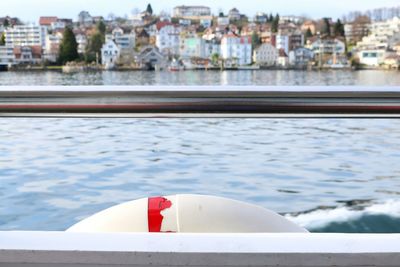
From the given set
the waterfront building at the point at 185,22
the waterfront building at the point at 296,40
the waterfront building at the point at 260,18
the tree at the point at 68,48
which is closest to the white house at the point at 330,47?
the waterfront building at the point at 296,40

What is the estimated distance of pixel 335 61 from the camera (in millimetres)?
48812

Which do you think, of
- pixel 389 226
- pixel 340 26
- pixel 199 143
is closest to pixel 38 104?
pixel 389 226

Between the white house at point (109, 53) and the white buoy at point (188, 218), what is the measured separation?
38.3 meters

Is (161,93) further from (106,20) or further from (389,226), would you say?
(106,20)

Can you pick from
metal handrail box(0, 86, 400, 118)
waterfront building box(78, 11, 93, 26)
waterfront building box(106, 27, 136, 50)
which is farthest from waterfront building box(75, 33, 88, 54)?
metal handrail box(0, 86, 400, 118)

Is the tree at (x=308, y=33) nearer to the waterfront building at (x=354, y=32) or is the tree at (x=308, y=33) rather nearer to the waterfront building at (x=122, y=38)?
the waterfront building at (x=354, y=32)

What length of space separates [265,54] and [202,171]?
50.6m

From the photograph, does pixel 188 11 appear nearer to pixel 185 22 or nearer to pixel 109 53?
pixel 185 22

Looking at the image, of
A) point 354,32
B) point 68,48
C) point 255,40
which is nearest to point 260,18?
point 255,40

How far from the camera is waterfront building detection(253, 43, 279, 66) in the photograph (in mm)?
54594

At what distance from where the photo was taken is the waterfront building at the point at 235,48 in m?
53.0

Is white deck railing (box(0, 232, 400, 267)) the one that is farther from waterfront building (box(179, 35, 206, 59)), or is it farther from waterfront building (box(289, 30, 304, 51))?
waterfront building (box(289, 30, 304, 51))

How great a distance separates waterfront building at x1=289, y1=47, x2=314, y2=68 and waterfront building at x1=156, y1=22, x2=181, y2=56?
9191mm

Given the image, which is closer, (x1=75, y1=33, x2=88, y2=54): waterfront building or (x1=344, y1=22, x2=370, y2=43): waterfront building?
(x1=75, y1=33, x2=88, y2=54): waterfront building
